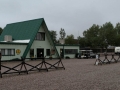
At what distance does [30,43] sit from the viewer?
32.4m

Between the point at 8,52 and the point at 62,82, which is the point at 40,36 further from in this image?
the point at 62,82

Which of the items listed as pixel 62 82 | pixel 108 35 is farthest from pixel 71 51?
pixel 108 35

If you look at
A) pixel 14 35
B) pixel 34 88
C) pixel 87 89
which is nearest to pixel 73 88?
pixel 87 89

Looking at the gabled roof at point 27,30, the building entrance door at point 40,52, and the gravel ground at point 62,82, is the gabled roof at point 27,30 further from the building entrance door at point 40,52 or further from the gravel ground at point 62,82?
the gravel ground at point 62,82

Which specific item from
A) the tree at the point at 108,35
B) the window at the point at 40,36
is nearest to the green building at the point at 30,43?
the window at the point at 40,36

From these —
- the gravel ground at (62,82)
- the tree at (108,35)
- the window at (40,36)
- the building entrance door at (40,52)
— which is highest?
the tree at (108,35)

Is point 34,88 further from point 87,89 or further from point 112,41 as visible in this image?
point 112,41

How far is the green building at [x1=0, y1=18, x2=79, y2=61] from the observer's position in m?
30.8

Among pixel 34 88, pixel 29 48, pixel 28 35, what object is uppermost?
pixel 28 35

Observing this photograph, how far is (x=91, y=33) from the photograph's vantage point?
258 feet

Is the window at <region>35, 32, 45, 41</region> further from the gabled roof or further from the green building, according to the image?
the gabled roof

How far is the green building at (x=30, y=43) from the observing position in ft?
101

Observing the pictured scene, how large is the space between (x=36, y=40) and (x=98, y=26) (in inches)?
1902

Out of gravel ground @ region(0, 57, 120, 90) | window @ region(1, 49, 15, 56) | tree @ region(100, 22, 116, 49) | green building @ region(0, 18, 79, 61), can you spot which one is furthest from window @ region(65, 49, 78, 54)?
tree @ region(100, 22, 116, 49)
